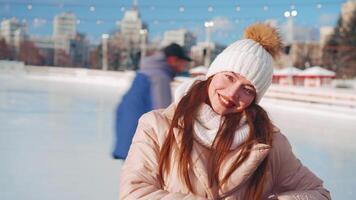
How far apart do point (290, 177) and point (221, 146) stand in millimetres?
215

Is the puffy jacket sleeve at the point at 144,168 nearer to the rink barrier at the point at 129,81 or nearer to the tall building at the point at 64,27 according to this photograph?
the rink barrier at the point at 129,81

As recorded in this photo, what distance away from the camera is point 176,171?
1.00 metres

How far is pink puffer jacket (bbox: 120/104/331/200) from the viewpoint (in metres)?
0.99

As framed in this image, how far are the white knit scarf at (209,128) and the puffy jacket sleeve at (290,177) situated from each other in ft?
0.30

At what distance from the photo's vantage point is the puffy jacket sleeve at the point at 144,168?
1.00 metres

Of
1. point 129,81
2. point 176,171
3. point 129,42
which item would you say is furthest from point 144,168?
point 129,42

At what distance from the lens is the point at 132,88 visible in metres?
2.31

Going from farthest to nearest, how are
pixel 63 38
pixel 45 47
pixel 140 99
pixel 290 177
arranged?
pixel 63 38 < pixel 45 47 < pixel 140 99 < pixel 290 177

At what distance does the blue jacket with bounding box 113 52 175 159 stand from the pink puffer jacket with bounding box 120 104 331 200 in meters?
1.16

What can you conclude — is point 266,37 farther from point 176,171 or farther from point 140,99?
point 140,99

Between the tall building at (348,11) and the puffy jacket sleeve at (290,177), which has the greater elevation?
the tall building at (348,11)

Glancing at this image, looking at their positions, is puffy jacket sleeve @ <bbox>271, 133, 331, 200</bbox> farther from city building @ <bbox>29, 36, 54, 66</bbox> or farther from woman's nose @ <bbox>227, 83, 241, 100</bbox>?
city building @ <bbox>29, 36, 54, 66</bbox>

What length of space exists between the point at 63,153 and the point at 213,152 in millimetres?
3874

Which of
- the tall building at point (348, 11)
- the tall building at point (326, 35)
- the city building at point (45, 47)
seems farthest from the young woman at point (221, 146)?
the city building at point (45, 47)
